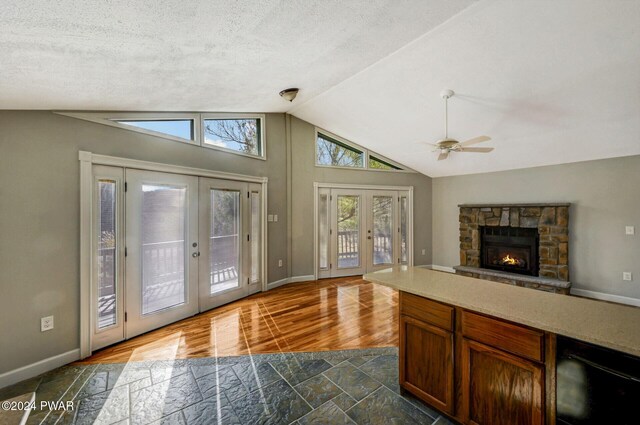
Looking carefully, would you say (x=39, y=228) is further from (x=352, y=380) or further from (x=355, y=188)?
(x=355, y=188)

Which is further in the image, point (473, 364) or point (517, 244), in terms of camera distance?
point (517, 244)

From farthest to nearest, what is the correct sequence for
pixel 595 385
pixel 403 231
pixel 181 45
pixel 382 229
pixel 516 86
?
pixel 403 231 < pixel 382 229 < pixel 516 86 < pixel 181 45 < pixel 595 385

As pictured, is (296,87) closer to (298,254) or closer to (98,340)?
(298,254)

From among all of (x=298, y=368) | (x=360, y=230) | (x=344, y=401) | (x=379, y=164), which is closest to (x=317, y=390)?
(x=344, y=401)

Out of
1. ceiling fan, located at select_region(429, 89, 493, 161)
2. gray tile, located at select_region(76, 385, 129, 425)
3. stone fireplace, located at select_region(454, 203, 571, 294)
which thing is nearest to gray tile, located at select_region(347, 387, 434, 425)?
gray tile, located at select_region(76, 385, 129, 425)

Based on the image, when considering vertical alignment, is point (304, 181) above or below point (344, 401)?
above

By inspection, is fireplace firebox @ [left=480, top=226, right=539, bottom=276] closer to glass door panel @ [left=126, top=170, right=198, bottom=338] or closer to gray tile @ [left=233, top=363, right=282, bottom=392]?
gray tile @ [left=233, top=363, right=282, bottom=392]

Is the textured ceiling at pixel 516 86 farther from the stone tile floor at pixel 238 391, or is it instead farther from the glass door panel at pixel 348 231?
the stone tile floor at pixel 238 391

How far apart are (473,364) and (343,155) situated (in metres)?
4.72

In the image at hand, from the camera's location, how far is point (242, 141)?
4551mm

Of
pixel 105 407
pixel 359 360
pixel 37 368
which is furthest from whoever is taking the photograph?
pixel 359 360

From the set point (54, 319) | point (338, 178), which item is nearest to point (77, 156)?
point (54, 319)

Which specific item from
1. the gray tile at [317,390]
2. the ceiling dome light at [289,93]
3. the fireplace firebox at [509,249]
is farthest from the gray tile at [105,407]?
the fireplace firebox at [509,249]

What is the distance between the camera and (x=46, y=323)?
2482 mm
